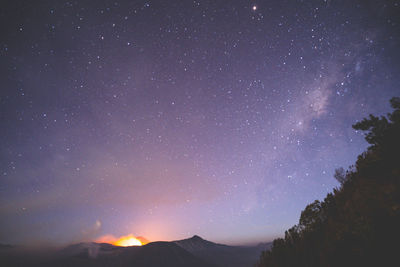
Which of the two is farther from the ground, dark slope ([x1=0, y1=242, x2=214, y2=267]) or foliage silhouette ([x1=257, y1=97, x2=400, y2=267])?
foliage silhouette ([x1=257, y1=97, x2=400, y2=267])

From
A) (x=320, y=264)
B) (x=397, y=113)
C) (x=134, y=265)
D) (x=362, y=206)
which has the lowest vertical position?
(x=134, y=265)

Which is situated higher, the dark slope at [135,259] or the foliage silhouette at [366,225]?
the foliage silhouette at [366,225]

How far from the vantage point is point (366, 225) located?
389 inches

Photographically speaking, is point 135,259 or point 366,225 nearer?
point 366,225

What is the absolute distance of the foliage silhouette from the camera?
9.06 meters

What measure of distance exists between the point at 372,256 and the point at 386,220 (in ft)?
6.56

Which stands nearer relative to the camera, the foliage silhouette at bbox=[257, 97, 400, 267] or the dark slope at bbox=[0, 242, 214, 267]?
the foliage silhouette at bbox=[257, 97, 400, 267]

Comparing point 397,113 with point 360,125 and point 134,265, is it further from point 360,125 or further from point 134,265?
point 134,265

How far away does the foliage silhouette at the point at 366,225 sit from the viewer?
29.7 feet

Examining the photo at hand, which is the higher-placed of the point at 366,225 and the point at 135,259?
the point at 366,225

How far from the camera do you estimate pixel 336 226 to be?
12367 mm

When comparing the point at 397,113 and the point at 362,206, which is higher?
the point at 397,113

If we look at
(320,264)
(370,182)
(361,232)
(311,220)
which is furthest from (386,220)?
(311,220)

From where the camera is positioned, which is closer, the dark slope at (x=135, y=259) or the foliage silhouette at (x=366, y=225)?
the foliage silhouette at (x=366, y=225)
